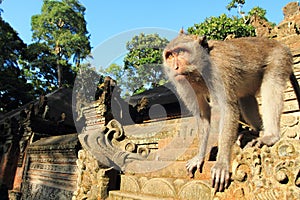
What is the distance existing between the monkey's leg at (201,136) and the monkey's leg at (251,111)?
0.42m

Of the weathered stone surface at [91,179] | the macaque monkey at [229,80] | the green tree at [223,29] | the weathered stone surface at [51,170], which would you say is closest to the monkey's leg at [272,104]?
the macaque monkey at [229,80]

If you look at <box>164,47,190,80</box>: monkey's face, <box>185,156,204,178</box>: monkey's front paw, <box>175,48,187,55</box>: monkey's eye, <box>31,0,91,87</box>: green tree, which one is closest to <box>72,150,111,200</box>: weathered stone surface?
<box>185,156,204,178</box>: monkey's front paw

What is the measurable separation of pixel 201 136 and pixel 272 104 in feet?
2.60

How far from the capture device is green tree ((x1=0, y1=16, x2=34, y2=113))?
18781 millimetres

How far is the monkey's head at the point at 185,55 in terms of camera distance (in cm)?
256

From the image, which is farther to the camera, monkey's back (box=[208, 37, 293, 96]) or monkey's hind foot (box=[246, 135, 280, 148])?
monkey's back (box=[208, 37, 293, 96])

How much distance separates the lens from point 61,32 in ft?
81.7

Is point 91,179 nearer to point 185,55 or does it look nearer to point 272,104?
point 185,55

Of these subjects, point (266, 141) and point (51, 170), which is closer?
point (266, 141)

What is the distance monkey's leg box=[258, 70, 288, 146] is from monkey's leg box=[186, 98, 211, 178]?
0.57 metres

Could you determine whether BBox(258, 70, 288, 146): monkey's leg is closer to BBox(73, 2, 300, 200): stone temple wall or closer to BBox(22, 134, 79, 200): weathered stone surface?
BBox(73, 2, 300, 200): stone temple wall

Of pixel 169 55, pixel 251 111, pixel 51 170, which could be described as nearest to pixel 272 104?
pixel 251 111

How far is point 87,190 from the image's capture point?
3.12 meters

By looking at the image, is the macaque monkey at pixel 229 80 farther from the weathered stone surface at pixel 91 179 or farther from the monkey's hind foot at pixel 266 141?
the weathered stone surface at pixel 91 179
